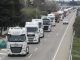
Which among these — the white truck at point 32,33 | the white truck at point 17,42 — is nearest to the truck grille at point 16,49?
the white truck at point 17,42

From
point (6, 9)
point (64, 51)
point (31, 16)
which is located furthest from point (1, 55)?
point (31, 16)

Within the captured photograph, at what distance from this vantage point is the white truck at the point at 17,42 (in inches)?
1439

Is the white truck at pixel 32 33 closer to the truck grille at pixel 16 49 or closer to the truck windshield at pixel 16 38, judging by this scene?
the truck windshield at pixel 16 38

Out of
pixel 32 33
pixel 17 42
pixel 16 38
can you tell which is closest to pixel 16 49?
pixel 17 42

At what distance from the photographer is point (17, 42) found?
1441 inches

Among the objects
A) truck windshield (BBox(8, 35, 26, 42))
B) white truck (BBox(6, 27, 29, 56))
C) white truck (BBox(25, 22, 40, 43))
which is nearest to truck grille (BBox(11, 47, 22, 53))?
white truck (BBox(6, 27, 29, 56))

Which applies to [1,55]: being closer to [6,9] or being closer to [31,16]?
[6,9]

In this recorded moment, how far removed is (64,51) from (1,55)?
6097 millimetres

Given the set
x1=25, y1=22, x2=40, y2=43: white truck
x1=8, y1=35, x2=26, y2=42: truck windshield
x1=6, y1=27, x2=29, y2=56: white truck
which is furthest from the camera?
x1=25, y1=22, x2=40, y2=43: white truck

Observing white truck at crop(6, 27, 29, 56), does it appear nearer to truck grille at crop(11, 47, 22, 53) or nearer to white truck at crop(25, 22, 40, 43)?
truck grille at crop(11, 47, 22, 53)

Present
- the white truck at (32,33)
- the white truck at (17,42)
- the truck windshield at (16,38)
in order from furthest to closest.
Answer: the white truck at (32,33) → the truck windshield at (16,38) → the white truck at (17,42)

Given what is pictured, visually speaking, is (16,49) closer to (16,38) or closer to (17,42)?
(17,42)

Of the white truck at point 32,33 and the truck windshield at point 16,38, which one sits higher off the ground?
the truck windshield at point 16,38

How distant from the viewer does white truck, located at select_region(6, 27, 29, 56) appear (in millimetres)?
36562
